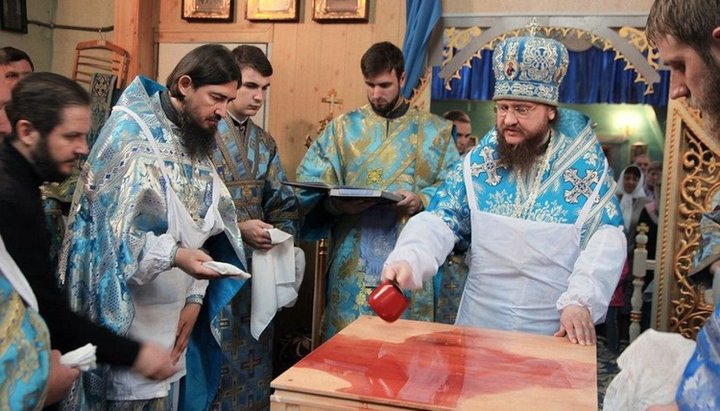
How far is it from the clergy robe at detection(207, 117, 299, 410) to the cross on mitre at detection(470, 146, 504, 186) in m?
1.32

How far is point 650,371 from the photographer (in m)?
1.36

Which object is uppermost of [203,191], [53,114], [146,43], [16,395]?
[146,43]

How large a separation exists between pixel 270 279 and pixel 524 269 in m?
1.32

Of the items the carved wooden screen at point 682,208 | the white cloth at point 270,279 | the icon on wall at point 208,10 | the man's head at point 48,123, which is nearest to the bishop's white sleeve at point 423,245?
the man's head at point 48,123

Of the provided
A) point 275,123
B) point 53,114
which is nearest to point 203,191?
point 53,114

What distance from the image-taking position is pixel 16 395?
1.27 meters

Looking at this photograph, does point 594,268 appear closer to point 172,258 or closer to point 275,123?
point 172,258

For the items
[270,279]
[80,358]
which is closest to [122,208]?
[80,358]

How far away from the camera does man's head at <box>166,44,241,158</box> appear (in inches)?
102

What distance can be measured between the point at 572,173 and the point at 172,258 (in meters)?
1.32

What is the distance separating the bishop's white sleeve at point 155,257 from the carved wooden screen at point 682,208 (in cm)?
299

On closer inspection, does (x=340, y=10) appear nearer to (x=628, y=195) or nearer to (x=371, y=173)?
(x=371, y=173)

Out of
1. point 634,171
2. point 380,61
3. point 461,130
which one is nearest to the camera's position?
point 380,61

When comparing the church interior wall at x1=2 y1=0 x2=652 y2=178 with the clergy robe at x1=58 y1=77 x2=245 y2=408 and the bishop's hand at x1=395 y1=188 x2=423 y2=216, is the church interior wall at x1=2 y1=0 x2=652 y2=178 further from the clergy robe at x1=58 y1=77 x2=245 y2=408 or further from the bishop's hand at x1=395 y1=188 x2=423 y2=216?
the clergy robe at x1=58 y1=77 x2=245 y2=408
